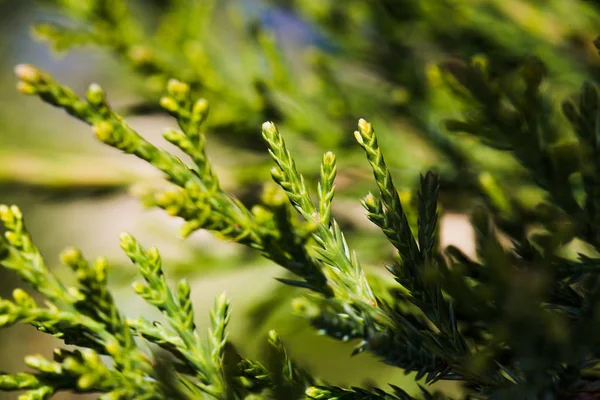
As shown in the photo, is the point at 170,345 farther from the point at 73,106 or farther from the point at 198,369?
the point at 73,106

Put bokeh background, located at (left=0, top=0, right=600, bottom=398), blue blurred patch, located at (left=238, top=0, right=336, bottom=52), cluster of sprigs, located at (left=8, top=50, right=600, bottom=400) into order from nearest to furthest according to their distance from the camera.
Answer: cluster of sprigs, located at (left=8, top=50, right=600, bottom=400), bokeh background, located at (left=0, top=0, right=600, bottom=398), blue blurred patch, located at (left=238, top=0, right=336, bottom=52)

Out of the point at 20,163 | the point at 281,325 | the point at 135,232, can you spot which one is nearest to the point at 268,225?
the point at 281,325

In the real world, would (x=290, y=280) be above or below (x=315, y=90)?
above

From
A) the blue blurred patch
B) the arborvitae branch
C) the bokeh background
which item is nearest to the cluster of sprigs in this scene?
the arborvitae branch

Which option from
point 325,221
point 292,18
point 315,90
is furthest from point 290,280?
point 292,18

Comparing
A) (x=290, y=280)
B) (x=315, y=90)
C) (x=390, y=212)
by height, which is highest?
(x=390, y=212)

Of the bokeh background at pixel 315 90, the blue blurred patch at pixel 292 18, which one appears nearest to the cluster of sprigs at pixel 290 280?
the bokeh background at pixel 315 90

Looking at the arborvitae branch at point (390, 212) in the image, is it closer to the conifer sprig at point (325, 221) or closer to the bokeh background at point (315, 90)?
the conifer sprig at point (325, 221)

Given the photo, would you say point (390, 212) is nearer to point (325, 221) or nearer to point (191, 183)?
point (325, 221)

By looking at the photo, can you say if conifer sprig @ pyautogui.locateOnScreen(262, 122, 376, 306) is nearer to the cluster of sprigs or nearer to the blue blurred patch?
the cluster of sprigs

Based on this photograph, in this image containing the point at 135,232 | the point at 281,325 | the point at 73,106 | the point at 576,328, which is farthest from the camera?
the point at 135,232

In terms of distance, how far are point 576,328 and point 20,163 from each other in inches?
65.0

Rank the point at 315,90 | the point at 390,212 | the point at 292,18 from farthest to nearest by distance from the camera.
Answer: the point at 292,18, the point at 315,90, the point at 390,212

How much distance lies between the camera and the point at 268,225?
2.45ft
